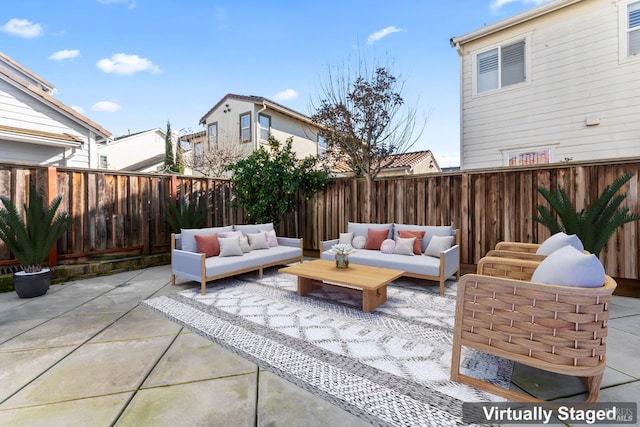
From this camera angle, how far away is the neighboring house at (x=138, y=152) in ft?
45.7

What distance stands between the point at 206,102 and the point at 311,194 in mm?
9971

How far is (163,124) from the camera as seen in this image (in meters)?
15.4

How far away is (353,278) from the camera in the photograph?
11.8ft

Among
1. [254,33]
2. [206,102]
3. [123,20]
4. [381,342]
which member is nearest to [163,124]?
[206,102]

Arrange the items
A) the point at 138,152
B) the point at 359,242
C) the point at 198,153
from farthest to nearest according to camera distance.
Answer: the point at 138,152 < the point at 198,153 < the point at 359,242

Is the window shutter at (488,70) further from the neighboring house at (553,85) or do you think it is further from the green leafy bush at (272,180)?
the green leafy bush at (272,180)

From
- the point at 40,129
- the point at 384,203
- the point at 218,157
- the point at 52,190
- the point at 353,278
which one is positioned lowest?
the point at 353,278

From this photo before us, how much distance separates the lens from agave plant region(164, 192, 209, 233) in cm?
617

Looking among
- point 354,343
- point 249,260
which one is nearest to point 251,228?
point 249,260

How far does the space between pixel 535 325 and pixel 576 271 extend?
16.3 inches

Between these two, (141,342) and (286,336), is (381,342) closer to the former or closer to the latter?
(286,336)

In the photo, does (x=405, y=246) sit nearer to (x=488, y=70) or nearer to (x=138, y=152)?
(x=488, y=70)

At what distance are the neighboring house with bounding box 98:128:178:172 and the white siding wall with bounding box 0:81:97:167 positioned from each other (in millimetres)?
5962

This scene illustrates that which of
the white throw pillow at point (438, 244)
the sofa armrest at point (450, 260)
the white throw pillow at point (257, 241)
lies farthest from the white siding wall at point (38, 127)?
the sofa armrest at point (450, 260)
